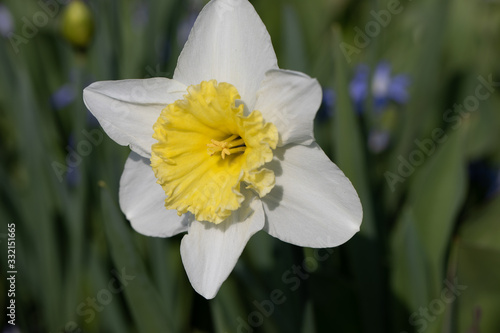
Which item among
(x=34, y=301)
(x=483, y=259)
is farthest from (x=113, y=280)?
(x=483, y=259)

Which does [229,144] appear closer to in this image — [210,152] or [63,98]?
[210,152]

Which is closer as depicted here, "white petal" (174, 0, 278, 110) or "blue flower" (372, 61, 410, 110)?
"white petal" (174, 0, 278, 110)

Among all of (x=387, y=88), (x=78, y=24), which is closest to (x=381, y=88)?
(x=387, y=88)

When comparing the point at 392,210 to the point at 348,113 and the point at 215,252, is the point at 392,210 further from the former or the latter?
the point at 215,252

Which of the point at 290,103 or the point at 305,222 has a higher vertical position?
the point at 290,103

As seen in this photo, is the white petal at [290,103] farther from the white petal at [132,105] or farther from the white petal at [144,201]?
the white petal at [144,201]

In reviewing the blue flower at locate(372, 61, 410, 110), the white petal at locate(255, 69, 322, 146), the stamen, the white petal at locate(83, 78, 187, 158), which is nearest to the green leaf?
the white petal at locate(83, 78, 187, 158)

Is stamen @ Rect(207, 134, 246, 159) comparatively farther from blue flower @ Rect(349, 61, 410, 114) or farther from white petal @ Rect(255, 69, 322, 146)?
blue flower @ Rect(349, 61, 410, 114)

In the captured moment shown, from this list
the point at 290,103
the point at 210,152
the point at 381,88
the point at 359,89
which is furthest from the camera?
the point at 381,88
